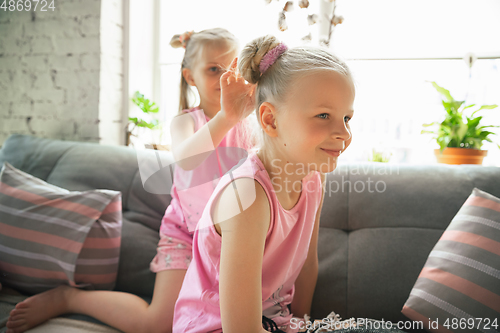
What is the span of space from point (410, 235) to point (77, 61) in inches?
80.8

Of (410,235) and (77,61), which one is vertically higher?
(77,61)

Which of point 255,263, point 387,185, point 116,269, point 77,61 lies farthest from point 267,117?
point 77,61

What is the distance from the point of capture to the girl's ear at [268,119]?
2.56 ft

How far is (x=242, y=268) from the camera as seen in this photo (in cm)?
69

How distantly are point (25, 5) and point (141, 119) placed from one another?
1065 millimetres

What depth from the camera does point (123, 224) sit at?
4.32 ft

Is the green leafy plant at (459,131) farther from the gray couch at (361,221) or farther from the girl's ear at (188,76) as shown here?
the girl's ear at (188,76)

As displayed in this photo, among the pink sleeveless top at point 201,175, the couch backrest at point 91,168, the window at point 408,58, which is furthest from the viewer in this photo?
the window at point 408,58

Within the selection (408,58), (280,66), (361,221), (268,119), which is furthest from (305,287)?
(408,58)

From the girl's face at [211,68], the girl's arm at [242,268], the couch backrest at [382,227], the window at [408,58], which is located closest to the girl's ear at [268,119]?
the girl's arm at [242,268]

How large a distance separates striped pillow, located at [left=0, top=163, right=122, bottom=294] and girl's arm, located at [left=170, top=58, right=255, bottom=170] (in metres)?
0.45

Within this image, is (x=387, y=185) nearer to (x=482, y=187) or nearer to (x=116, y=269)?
(x=482, y=187)

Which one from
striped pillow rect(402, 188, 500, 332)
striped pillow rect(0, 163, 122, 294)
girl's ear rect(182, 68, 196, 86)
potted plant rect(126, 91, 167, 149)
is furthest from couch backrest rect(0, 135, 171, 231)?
striped pillow rect(402, 188, 500, 332)

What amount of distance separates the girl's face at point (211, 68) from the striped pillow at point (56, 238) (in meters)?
0.52
